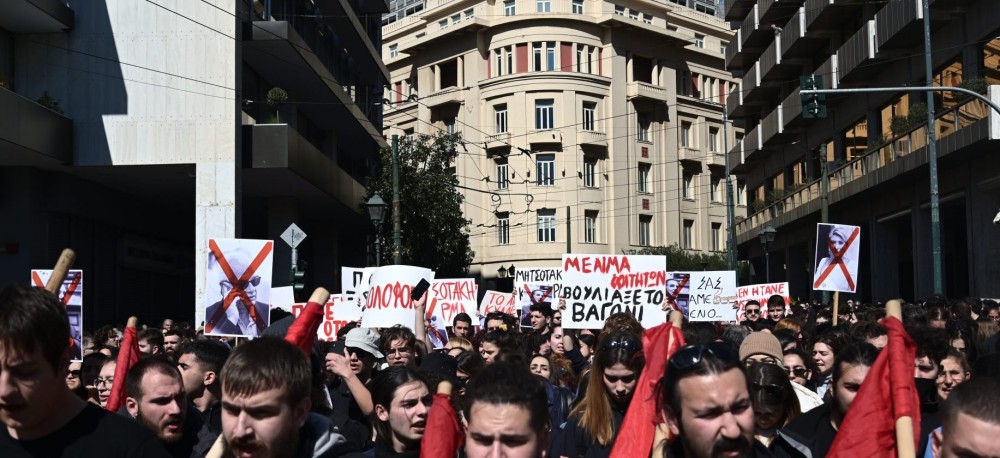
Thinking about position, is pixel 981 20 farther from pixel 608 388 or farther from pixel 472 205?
pixel 472 205

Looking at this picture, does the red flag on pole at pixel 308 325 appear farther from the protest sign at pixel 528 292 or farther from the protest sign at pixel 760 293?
the protest sign at pixel 760 293

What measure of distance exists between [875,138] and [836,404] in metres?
33.8

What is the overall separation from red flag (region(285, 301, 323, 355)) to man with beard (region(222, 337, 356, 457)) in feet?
1.53

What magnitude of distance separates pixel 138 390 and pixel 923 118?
92.8 ft

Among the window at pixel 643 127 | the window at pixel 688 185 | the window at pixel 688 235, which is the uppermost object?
the window at pixel 643 127

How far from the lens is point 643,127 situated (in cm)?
7000

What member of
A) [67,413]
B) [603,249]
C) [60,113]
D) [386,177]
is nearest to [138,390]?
[67,413]

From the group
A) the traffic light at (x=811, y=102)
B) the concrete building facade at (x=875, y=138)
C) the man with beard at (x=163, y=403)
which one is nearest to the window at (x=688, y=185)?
the concrete building facade at (x=875, y=138)

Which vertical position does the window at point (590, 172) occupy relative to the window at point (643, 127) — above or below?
below

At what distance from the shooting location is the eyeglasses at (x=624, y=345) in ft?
20.6

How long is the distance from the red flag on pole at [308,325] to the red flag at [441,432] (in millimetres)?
559

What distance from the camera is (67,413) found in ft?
12.1

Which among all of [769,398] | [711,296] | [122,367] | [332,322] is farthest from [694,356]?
[711,296]

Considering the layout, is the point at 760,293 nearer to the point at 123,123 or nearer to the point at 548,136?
the point at 123,123
